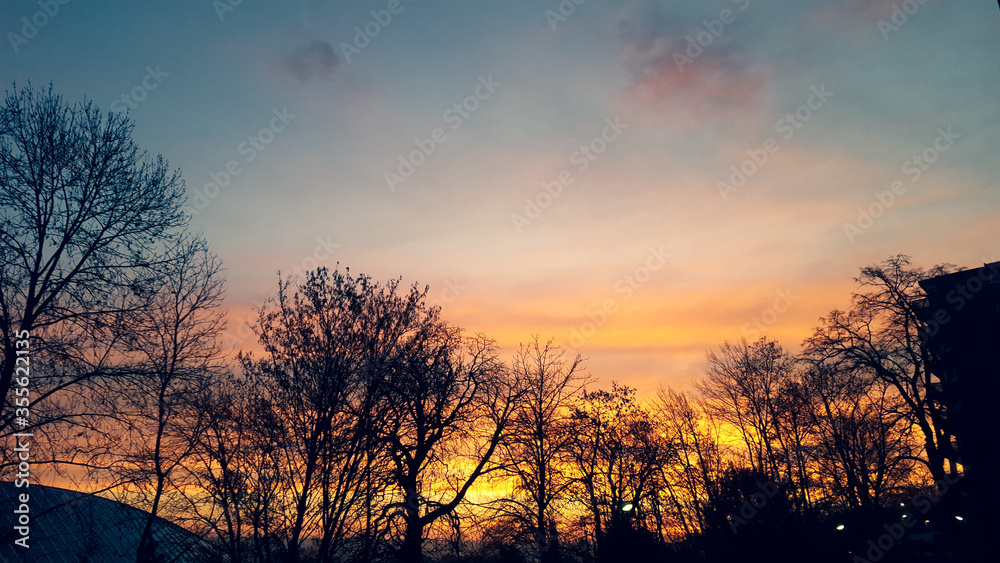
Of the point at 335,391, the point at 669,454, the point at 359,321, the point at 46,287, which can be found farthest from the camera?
the point at 669,454

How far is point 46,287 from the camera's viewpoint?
1214cm

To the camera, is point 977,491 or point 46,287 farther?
point 977,491

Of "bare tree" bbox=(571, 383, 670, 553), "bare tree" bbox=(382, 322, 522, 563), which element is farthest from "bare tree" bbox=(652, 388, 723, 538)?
"bare tree" bbox=(382, 322, 522, 563)

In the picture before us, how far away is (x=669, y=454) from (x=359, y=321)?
26.5m

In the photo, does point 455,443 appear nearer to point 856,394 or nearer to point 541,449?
point 541,449

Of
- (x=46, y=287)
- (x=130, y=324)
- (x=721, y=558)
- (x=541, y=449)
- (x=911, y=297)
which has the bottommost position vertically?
(x=721, y=558)

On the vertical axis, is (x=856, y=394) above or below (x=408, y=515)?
above

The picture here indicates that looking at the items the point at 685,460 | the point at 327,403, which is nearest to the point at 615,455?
the point at 685,460

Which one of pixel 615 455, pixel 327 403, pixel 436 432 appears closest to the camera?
pixel 327 403

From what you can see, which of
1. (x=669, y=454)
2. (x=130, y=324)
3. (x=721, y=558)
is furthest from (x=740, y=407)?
(x=130, y=324)
